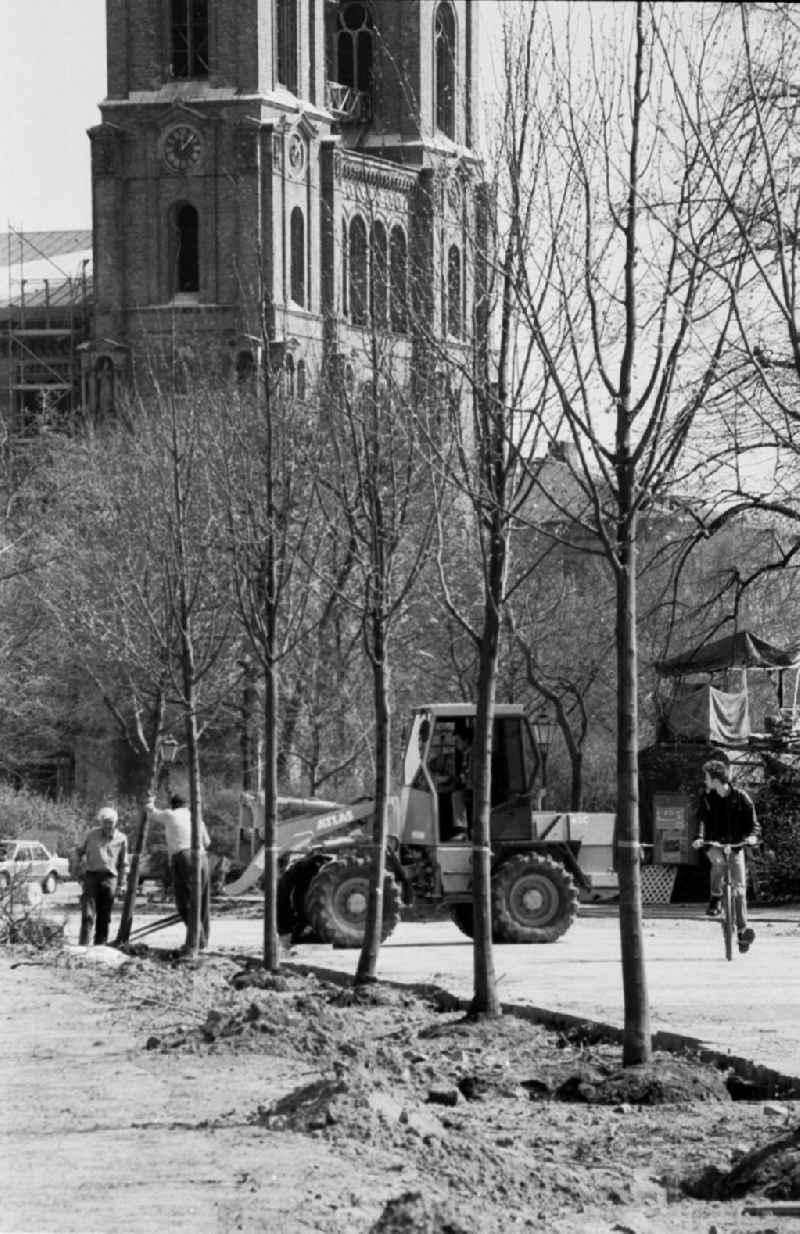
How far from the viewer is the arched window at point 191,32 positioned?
296 ft

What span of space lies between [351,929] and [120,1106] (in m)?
13.8

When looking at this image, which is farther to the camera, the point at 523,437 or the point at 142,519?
the point at 142,519

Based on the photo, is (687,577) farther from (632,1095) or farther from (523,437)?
(632,1095)

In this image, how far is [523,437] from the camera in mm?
17125

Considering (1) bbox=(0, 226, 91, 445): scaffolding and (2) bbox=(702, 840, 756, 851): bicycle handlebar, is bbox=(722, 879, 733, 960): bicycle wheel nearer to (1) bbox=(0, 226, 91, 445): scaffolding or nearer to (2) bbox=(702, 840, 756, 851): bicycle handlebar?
(2) bbox=(702, 840, 756, 851): bicycle handlebar

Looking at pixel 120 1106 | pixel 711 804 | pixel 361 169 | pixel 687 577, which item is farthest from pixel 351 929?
pixel 361 169

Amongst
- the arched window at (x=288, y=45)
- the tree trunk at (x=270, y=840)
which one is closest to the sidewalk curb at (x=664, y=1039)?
the tree trunk at (x=270, y=840)

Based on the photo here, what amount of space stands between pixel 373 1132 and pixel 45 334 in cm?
8507

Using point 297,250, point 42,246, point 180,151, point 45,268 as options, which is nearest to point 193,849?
point 297,250

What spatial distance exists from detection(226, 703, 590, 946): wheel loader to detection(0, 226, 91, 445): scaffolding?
60.8 m

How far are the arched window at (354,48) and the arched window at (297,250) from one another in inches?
416

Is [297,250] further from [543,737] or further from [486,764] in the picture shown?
[486,764]

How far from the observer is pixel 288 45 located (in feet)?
298

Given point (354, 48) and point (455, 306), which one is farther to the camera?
point (354, 48)
